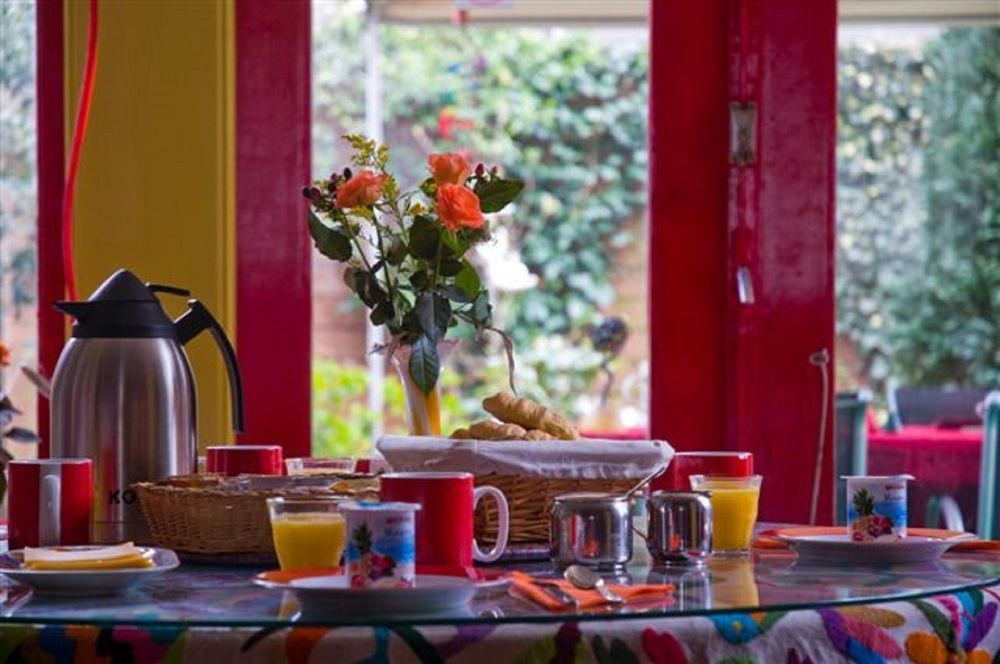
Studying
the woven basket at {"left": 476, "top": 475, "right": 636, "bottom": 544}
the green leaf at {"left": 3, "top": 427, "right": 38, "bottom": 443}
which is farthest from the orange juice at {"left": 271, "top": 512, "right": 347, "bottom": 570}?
the green leaf at {"left": 3, "top": 427, "right": 38, "bottom": 443}

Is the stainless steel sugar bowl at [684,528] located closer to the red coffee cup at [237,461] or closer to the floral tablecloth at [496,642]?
the floral tablecloth at [496,642]

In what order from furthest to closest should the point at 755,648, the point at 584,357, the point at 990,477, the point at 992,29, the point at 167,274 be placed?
the point at 584,357, the point at 992,29, the point at 990,477, the point at 167,274, the point at 755,648

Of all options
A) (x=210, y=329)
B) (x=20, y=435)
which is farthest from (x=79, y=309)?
(x=20, y=435)

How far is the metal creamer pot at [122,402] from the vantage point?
177cm

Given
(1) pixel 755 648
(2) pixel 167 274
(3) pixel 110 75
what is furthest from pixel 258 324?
(1) pixel 755 648

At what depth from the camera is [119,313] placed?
182cm

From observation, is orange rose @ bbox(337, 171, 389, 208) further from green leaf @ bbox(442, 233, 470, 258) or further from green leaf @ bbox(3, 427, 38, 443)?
green leaf @ bbox(3, 427, 38, 443)

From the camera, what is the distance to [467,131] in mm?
6812

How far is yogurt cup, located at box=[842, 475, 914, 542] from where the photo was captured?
1.66m

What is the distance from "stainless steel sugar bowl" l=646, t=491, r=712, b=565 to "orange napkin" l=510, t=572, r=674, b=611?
162mm

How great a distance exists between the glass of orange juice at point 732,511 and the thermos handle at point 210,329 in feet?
1.73

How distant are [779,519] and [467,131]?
3.81 m

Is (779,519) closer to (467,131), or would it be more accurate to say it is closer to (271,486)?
(271,486)

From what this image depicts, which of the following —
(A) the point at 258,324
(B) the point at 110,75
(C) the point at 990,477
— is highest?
(B) the point at 110,75
